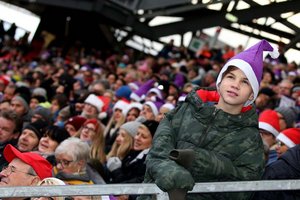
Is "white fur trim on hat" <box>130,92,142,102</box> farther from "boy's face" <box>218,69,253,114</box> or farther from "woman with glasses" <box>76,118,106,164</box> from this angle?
"boy's face" <box>218,69,253,114</box>

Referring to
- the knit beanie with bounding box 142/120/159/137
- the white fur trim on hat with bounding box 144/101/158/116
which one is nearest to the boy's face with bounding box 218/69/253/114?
the knit beanie with bounding box 142/120/159/137

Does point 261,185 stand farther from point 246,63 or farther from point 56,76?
point 56,76

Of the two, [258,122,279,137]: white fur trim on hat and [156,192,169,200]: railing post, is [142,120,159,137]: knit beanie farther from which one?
[156,192,169,200]: railing post

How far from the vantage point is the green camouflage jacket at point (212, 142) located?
3.63 metres

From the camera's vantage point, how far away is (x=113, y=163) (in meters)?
7.52

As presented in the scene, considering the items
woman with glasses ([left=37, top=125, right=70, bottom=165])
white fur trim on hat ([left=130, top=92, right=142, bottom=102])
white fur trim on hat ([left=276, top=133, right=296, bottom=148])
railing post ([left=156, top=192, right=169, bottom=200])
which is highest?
white fur trim on hat ([left=276, top=133, right=296, bottom=148])

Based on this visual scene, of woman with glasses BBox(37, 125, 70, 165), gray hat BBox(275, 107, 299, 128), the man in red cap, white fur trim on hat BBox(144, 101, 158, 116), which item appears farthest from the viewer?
white fur trim on hat BBox(144, 101, 158, 116)

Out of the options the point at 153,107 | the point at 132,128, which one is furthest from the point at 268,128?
the point at 153,107

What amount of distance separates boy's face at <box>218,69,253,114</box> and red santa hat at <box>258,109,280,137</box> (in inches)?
148

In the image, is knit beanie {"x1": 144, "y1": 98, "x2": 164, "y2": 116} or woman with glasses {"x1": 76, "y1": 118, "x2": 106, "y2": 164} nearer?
woman with glasses {"x1": 76, "y1": 118, "x2": 106, "y2": 164}

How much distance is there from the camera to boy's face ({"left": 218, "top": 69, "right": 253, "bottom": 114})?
3.82m

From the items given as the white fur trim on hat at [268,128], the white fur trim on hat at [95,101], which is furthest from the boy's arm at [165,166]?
the white fur trim on hat at [95,101]

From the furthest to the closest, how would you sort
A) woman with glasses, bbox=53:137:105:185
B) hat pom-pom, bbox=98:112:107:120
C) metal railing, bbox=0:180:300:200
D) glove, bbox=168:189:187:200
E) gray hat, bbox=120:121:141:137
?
hat pom-pom, bbox=98:112:107:120 → gray hat, bbox=120:121:141:137 → woman with glasses, bbox=53:137:105:185 → glove, bbox=168:189:187:200 → metal railing, bbox=0:180:300:200

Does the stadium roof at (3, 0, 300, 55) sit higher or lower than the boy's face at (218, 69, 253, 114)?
higher
